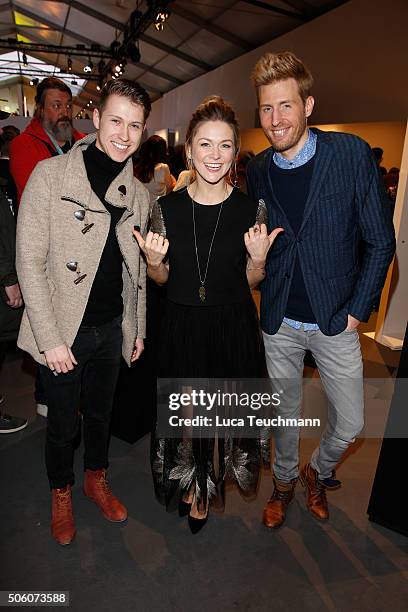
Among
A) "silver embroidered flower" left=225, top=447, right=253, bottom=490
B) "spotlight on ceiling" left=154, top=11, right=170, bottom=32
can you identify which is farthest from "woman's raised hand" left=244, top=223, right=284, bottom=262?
"spotlight on ceiling" left=154, top=11, right=170, bottom=32

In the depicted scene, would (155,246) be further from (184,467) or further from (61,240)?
(184,467)

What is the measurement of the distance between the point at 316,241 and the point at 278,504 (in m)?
1.29

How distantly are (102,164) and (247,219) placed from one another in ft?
1.98

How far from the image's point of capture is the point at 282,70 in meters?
1.74

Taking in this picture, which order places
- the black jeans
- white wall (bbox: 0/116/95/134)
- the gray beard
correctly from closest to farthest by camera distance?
the black jeans < the gray beard < white wall (bbox: 0/116/95/134)

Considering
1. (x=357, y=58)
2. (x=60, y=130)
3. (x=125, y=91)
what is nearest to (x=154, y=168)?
(x=60, y=130)

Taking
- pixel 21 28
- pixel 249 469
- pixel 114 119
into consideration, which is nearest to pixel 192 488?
pixel 249 469

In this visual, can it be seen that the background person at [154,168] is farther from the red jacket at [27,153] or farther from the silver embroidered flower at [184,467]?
the silver embroidered flower at [184,467]

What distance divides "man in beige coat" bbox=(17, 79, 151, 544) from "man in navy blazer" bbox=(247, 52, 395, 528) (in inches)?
21.2

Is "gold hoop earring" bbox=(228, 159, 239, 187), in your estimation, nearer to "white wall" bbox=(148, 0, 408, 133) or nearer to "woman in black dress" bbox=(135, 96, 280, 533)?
"woman in black dress" bbox=(135, 96, 280, 533)

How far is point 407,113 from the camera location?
6863mm

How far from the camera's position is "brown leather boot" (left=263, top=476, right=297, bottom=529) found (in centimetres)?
217

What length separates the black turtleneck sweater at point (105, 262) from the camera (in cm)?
175

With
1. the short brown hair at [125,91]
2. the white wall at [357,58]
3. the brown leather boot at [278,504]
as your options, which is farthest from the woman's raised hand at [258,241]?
the white wall at [357,58]
